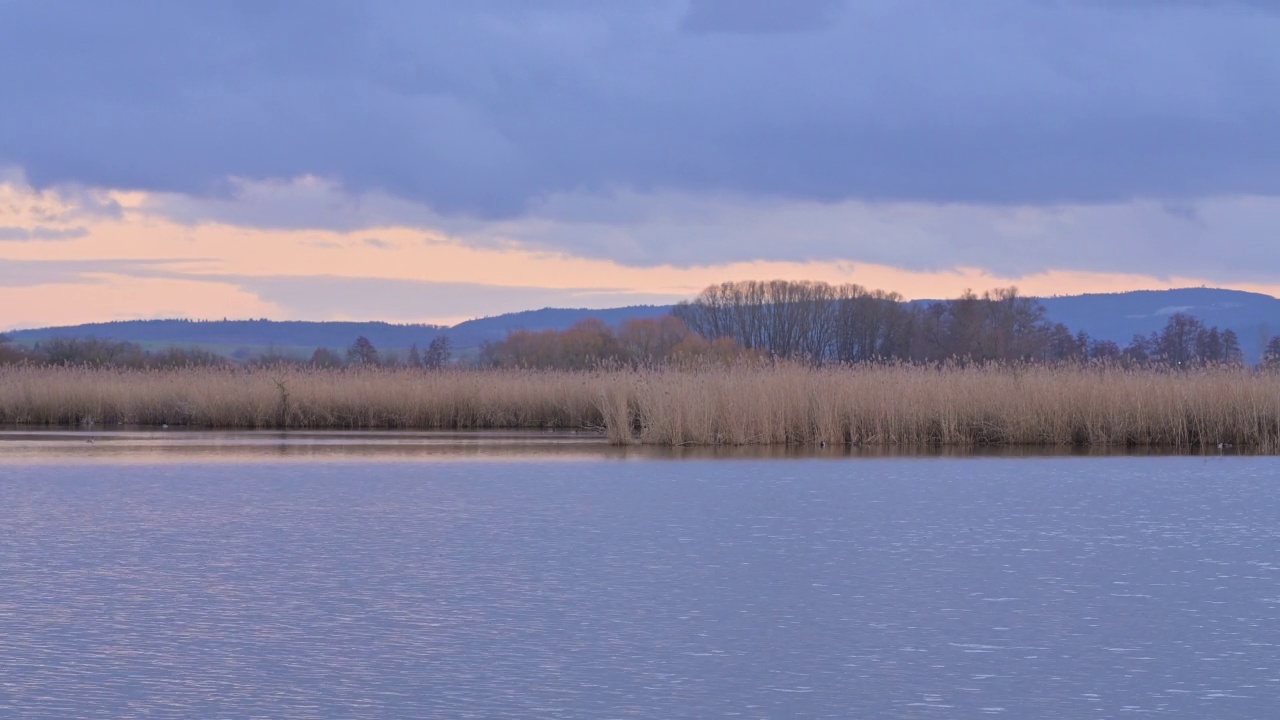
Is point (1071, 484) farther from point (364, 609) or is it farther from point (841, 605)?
point (364, 609)

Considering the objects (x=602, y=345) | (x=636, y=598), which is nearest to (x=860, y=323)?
(x=602, y=345)

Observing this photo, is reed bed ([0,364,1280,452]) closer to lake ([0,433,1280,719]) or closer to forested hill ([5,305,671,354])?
lake ([0,433,1280,719])

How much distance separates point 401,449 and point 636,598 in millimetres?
10975

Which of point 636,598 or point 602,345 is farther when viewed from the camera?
point 602,345

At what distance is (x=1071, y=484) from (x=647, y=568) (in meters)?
6.13

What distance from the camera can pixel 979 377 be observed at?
19.3 m

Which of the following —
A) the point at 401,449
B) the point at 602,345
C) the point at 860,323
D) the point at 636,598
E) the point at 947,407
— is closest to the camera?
the point at 636,598

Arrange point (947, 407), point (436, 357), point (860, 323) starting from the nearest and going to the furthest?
point (947, 407)
point (436, 357)
point (860, 323)

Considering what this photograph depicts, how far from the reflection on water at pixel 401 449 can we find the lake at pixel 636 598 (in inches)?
130

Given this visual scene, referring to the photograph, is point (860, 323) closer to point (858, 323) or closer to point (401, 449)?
point (858, 323)

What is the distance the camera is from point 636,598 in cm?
683

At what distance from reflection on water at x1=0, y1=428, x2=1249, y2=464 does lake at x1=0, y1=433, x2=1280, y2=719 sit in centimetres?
331

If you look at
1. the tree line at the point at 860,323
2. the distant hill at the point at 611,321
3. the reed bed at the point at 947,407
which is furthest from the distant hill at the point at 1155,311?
the reed bed at the point at 947,407

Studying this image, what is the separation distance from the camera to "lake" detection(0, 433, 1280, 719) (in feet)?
16.6
